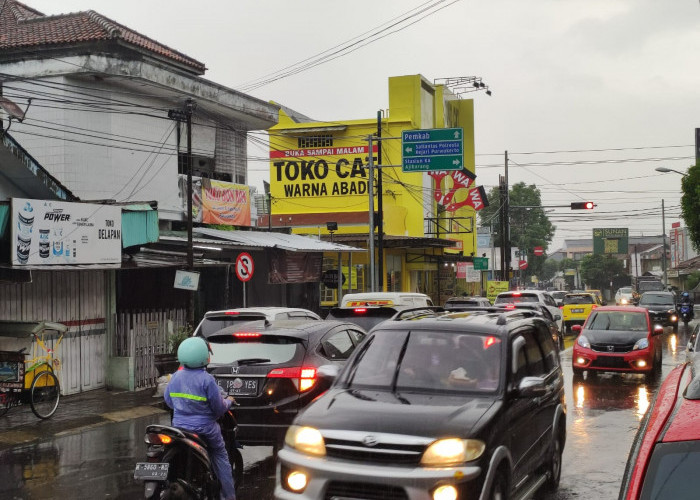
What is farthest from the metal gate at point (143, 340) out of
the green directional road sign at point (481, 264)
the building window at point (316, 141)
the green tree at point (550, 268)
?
the green tree at point (550, 268)

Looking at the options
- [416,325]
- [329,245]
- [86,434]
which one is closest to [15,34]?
[329,245]

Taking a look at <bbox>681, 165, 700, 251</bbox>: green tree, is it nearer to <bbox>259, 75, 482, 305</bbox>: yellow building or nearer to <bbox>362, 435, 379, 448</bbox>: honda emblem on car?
<bbox>259, 75, 482, 305</bbox>: yellow building

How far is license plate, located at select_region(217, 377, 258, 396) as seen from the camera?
9005mm

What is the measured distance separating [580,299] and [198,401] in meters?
31.0

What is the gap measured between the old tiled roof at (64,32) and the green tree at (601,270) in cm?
9173

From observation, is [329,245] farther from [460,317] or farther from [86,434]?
[460,317]

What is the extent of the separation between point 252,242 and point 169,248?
105 inches

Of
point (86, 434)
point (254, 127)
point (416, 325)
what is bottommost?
point (86, 434)

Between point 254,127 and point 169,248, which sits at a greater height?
point 254,127

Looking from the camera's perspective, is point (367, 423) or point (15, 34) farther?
point (15, 34)

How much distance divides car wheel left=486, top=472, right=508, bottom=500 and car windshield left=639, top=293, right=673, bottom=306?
3110 cm

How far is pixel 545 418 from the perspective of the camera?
8.05 meters

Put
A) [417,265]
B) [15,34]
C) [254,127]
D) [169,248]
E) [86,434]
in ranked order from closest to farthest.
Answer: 1. [86,434]
2. [169,248]
3. [15,34]
4. [254,127]
5. [417,265]

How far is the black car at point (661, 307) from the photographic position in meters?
33.8
